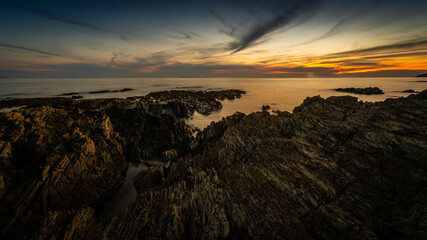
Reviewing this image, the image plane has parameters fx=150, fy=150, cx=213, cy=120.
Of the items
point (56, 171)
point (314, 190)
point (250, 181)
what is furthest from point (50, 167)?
point (314, 190)

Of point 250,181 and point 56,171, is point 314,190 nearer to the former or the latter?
point 250,181

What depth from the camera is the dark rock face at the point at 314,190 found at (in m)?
7.09

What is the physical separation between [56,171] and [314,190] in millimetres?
18331

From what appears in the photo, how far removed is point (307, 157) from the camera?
10.3 m

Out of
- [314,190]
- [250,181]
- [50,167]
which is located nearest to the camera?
[314,190]

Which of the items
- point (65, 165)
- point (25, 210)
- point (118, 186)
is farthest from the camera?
point (118, 186)

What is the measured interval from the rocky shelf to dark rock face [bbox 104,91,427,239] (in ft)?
0.16

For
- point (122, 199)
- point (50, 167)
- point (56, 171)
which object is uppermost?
point (50, 167)

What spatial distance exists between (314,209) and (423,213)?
3.74 metres

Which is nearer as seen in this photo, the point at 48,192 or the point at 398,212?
the point at 398,212

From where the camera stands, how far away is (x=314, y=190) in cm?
858

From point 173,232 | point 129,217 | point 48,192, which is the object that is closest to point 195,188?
point 173,232

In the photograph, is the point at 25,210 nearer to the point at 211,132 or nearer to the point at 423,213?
the point at 211,132

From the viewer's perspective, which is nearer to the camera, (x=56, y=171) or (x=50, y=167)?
(x=56, y=171)
